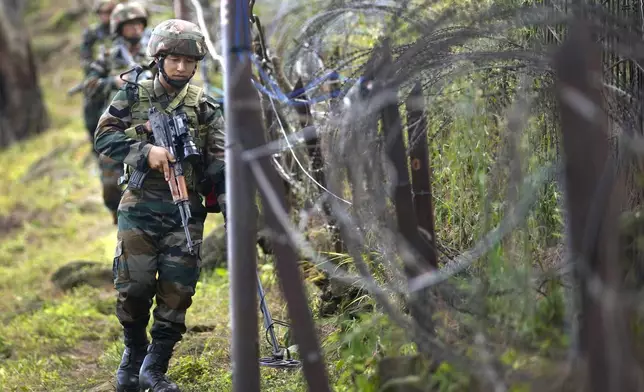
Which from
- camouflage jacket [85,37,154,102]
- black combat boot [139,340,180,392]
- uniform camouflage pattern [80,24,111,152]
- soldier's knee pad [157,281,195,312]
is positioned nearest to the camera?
black combat boot [139,340,180,392]

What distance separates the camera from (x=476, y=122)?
16.0 ft

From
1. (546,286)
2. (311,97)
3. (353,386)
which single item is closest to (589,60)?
(546,286)

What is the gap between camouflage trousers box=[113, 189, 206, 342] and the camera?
497 centimetres

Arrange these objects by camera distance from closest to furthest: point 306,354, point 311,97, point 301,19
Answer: point 306,354
point 311,97
point 301,19

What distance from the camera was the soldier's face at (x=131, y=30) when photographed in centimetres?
932

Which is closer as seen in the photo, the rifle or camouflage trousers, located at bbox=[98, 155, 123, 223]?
Answer: the rifle

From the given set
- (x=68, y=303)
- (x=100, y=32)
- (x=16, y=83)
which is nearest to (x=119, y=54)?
(x=100, y=32)

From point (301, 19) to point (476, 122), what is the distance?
12.3 ft

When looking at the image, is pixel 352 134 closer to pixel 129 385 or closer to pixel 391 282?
pixel 391 282

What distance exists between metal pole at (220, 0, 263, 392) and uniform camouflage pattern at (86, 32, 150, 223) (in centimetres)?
528

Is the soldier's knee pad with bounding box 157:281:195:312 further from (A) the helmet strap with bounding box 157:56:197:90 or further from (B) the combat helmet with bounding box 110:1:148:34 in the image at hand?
(B) the combat helmet with bounding box 110:1:148:34

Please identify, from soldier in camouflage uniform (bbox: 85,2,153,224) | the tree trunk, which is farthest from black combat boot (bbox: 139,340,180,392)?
the tree trunk

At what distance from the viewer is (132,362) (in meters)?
5.23

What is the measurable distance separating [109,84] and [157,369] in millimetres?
5110
